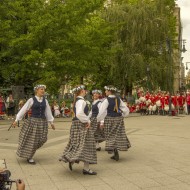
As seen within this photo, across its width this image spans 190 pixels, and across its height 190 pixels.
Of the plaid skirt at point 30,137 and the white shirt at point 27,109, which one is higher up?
the white shirt at point 27,109

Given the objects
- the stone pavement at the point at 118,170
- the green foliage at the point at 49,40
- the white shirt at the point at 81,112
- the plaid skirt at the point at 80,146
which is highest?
the green foliage at the point at 49,40

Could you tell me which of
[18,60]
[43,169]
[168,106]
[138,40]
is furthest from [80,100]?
[138,40]

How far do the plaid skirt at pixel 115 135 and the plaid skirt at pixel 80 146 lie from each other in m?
1.45

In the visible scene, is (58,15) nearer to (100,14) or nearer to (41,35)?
(41,35)

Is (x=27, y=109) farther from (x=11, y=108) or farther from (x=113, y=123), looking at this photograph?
(x=11, y=108)

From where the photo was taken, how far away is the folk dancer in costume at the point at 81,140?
290 inches

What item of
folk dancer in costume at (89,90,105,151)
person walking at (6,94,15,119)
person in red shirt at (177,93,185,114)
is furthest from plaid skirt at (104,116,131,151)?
person in red shirt at (177,93,185,114)

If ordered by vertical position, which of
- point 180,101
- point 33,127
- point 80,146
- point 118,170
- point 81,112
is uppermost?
point 180,101

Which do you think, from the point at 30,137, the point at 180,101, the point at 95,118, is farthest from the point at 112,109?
the point at 180,101

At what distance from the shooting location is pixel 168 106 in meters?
26.8

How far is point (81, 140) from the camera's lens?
747 centimetres

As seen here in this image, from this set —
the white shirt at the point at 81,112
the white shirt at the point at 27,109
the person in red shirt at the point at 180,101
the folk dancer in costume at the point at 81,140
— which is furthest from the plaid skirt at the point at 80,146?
the person in red shirt at the point at 180,101

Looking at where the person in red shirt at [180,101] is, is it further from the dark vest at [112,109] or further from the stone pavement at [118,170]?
the dark vest at [112,109]

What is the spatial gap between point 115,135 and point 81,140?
5.67 ft
